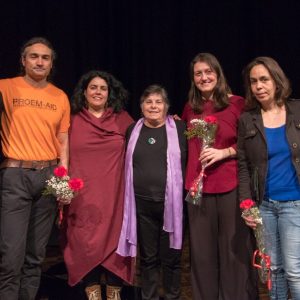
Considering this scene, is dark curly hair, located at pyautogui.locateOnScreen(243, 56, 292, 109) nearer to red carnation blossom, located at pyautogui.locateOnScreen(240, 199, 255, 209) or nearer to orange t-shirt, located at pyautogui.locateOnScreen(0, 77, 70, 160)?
red carnation blossom, located at pyautogui.locateOnScreen(240, 199, 255, 209)

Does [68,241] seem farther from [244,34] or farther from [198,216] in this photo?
[244,34]

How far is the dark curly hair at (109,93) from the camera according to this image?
11.1 feet

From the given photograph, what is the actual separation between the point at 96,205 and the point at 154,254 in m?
0.53

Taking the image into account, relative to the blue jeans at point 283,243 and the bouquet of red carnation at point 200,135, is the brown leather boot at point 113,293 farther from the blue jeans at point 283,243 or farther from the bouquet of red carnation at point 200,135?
the blue jeans at point 283,243

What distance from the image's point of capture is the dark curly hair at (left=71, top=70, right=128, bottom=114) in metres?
3.40

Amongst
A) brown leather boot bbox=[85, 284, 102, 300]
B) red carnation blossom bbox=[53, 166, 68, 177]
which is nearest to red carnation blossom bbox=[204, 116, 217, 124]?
red carnation blossom bbox=[53, 166, 68, 177]

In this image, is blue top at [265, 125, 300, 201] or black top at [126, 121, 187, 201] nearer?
blue top at [265, 125, 300, 201]

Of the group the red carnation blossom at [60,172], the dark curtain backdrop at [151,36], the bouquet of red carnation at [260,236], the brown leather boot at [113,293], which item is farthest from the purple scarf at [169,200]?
the dark curtain backdrop at [151,36]

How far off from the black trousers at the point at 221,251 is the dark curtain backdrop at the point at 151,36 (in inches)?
99.1

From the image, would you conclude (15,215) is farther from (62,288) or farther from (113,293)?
(62,288)

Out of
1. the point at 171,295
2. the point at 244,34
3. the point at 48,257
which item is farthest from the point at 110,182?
the point at 244,34

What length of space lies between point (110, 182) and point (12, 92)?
0.90 m

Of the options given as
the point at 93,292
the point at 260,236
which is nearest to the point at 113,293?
the point at 93,292

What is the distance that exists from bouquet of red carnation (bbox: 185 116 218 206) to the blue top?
386mm
